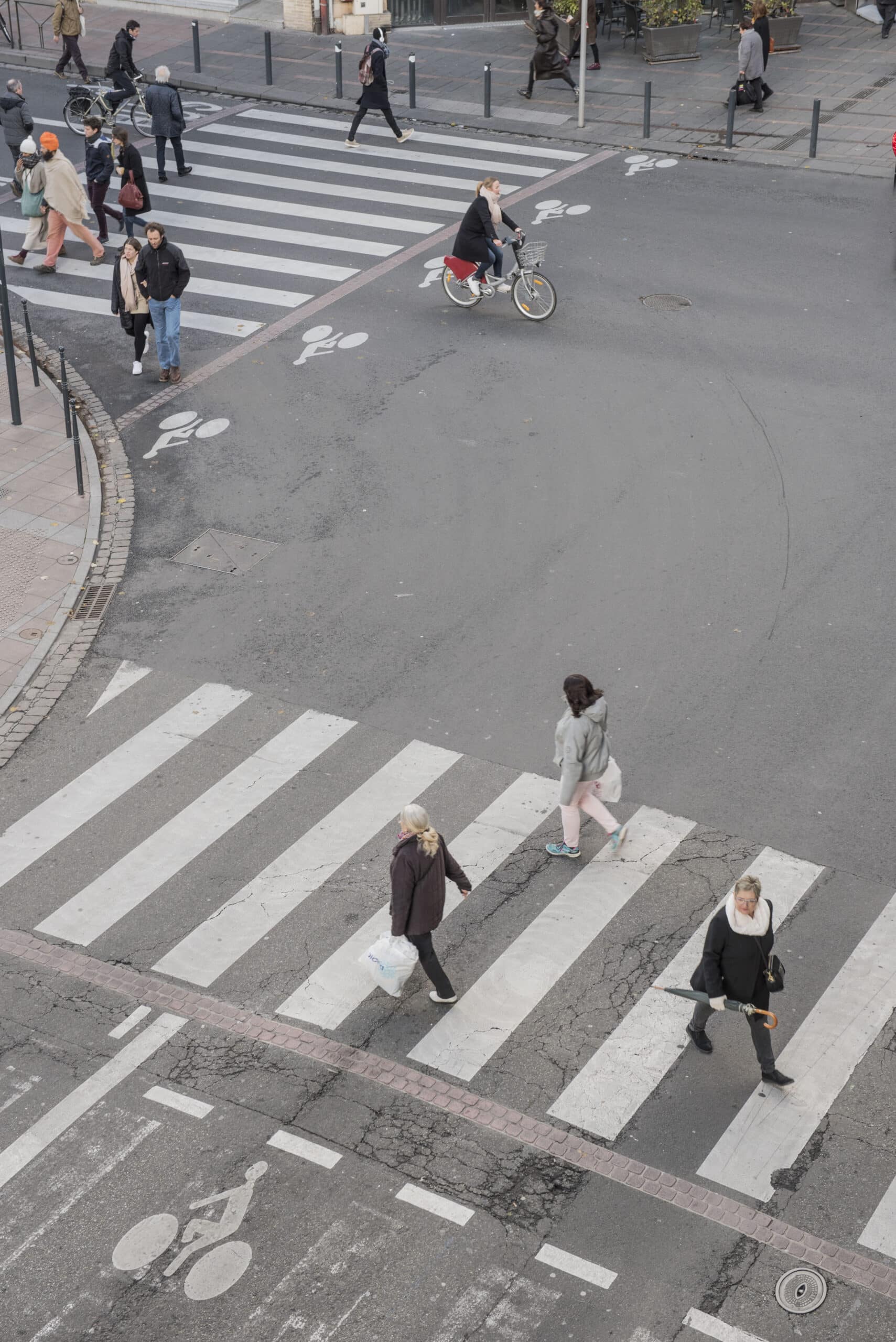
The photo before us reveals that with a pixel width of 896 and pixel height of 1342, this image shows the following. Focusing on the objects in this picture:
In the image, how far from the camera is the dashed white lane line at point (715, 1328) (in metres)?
7.49

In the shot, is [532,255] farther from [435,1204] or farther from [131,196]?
[435,1204]

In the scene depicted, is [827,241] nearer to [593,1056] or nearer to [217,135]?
[217,135]

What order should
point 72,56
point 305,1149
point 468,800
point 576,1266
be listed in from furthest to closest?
point 72,56
point 468,800
point 305,1149
point 576,1266

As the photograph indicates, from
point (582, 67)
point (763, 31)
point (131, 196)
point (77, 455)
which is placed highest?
point (763, 31)

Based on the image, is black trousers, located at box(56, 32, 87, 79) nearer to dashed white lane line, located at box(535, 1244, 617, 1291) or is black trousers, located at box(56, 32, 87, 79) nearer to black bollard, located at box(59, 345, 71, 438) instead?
black bollard, located at box(59, 345, 71, 438)

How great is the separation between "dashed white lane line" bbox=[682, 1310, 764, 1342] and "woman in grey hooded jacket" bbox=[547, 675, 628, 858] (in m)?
3.84

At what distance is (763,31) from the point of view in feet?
88.1

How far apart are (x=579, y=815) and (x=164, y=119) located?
662 inches

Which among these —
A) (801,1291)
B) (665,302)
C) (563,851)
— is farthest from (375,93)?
(801,1291)

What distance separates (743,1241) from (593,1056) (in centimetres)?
153

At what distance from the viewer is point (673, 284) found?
2014 cm

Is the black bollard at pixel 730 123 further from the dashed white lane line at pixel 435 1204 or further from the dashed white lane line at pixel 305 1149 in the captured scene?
the dashed white lane line at pixel 435 1204

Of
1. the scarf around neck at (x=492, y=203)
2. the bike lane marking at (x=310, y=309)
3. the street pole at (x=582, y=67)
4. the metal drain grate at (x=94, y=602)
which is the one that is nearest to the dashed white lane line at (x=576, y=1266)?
the metal drain grate at (x=94, y=602)

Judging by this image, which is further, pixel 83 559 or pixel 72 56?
pixel 72 56
